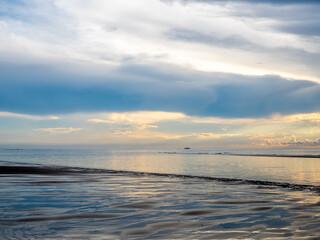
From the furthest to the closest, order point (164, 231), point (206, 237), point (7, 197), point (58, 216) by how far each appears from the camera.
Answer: point (7, 197)
point (58, 216)
point (164, 231)
point (206, 237)

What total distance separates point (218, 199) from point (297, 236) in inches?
403

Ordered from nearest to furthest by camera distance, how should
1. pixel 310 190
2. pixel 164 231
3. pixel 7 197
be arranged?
pixel 164 231, pixel 7 197, pixel 310 190

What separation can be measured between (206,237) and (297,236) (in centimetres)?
353

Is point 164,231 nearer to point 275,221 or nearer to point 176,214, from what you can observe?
point 176,214

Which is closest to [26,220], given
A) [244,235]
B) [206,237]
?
[206,237]

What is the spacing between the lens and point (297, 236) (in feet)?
41.5

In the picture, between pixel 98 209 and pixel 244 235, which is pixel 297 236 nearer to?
pixel 244 235

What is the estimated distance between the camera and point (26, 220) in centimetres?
1512

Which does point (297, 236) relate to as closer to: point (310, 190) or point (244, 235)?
point (244, 235)

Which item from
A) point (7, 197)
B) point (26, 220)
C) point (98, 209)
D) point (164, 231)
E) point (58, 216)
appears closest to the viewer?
point (164, 231)

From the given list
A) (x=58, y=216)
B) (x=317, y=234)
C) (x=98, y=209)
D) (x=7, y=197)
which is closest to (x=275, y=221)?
(x=317, y=234)

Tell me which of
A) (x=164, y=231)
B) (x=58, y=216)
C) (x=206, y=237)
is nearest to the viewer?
(x=206, y=237)

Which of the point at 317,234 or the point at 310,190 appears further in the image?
the point at 310,190

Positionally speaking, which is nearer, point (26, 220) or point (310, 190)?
point (26, 220)
